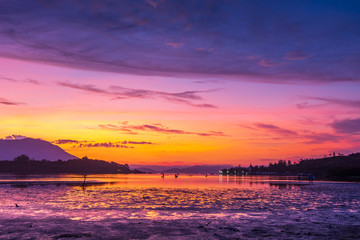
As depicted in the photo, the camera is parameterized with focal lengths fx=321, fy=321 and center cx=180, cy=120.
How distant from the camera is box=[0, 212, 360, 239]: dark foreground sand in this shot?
23719 millimetres

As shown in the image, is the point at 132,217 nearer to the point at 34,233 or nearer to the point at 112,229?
the point at 112,229

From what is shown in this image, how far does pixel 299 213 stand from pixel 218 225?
43.4 ft

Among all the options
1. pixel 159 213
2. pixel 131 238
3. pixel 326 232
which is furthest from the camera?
pixel 159 213

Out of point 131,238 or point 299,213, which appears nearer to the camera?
point 131,238

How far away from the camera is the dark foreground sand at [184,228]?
23.7 meters

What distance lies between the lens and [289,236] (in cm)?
2383

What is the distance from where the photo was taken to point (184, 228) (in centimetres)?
2684

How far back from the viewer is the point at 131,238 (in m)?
23.0

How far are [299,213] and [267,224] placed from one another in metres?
9.70

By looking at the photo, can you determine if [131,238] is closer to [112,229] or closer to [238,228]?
[112,229]

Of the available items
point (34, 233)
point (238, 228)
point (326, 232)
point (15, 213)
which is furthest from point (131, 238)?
point (15, 213)

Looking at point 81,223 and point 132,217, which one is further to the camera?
point 132,217

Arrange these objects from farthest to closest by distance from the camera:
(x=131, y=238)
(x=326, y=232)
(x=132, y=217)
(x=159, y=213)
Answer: (x=159, y=213)
(x=132, y=217)
(x=326, y=232)
(x=131, y=238)

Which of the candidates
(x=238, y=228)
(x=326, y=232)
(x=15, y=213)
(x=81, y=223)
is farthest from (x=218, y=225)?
(x=15, y=213)
